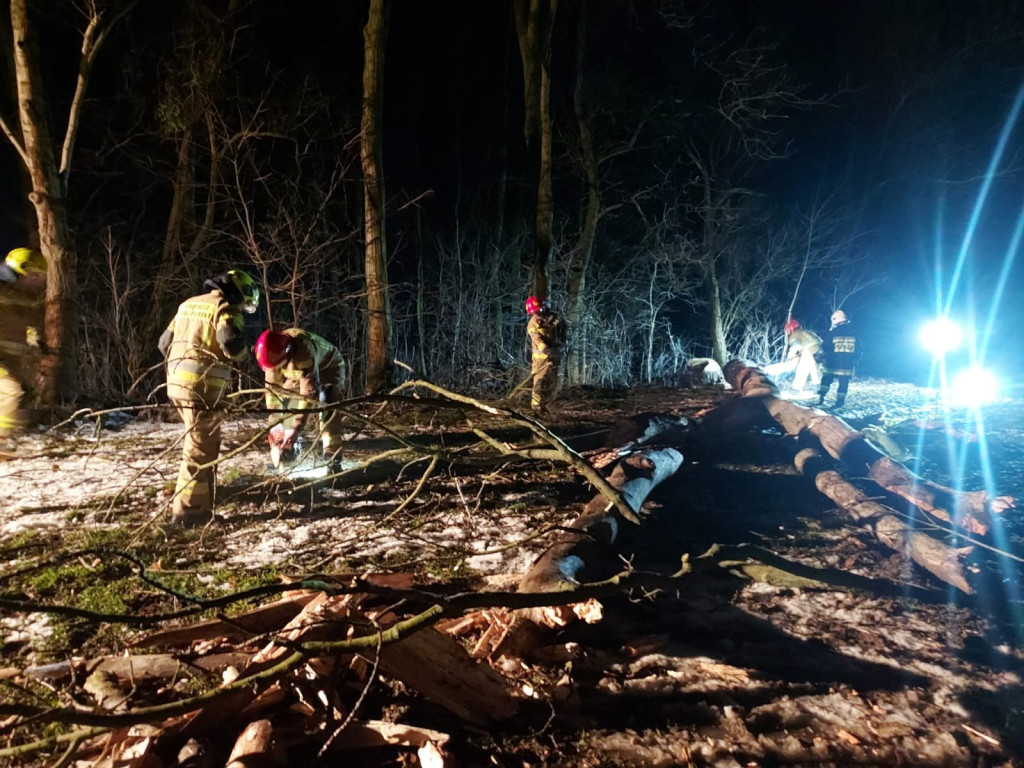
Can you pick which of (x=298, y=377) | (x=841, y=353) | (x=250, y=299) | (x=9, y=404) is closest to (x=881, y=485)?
(x=841, y=353)

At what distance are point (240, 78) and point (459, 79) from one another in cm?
795

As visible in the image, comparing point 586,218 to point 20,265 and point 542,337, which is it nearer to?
point 542,337

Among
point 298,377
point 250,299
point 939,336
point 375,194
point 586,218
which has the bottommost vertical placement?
point 298,377

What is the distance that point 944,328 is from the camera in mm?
11289

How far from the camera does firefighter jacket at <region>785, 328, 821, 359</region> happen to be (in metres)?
8.90

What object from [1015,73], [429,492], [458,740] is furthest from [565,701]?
[1015,73]

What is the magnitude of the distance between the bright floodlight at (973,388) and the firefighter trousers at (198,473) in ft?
36.6

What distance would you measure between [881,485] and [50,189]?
8.64 meters

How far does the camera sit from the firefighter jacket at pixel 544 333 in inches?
286

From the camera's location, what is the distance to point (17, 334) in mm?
4805

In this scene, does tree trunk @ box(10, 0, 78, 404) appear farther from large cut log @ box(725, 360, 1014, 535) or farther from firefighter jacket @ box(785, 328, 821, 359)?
firefighter jacket @ box(785, 328, 821, 359)

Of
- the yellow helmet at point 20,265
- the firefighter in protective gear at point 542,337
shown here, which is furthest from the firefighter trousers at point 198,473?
the firefighter in protective gear at point 542,337

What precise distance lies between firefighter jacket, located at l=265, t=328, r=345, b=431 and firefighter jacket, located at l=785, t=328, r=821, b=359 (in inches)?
289

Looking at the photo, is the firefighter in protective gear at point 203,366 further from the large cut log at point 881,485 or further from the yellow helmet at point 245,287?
the large cut log at point 881,485
